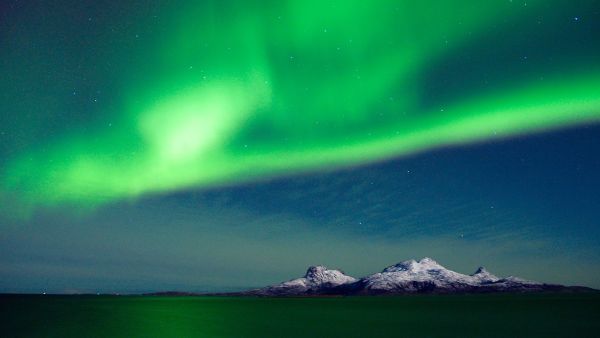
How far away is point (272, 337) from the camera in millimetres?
52031

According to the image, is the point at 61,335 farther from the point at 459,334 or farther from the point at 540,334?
the point at 540,334

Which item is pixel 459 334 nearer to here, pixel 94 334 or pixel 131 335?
pixel 131 335

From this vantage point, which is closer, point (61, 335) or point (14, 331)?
point (61, 335)

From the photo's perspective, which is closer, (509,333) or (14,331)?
(509,333)

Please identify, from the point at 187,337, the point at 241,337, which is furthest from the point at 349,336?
the point at 187,337

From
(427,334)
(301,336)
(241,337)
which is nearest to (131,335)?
(241,337)

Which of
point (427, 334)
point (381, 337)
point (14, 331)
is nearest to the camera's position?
point (381, 337)

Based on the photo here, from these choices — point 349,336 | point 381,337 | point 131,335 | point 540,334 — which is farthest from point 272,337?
point 540,334

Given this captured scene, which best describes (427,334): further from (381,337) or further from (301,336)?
(301,336)

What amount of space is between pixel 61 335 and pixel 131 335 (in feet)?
28.1

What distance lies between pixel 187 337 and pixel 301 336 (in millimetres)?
13098

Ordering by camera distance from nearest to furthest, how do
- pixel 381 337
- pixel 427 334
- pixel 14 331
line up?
pixel 381 337, pixel 427 334, pixel 14 331

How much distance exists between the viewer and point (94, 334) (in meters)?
54.4

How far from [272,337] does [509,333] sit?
28.2 m
